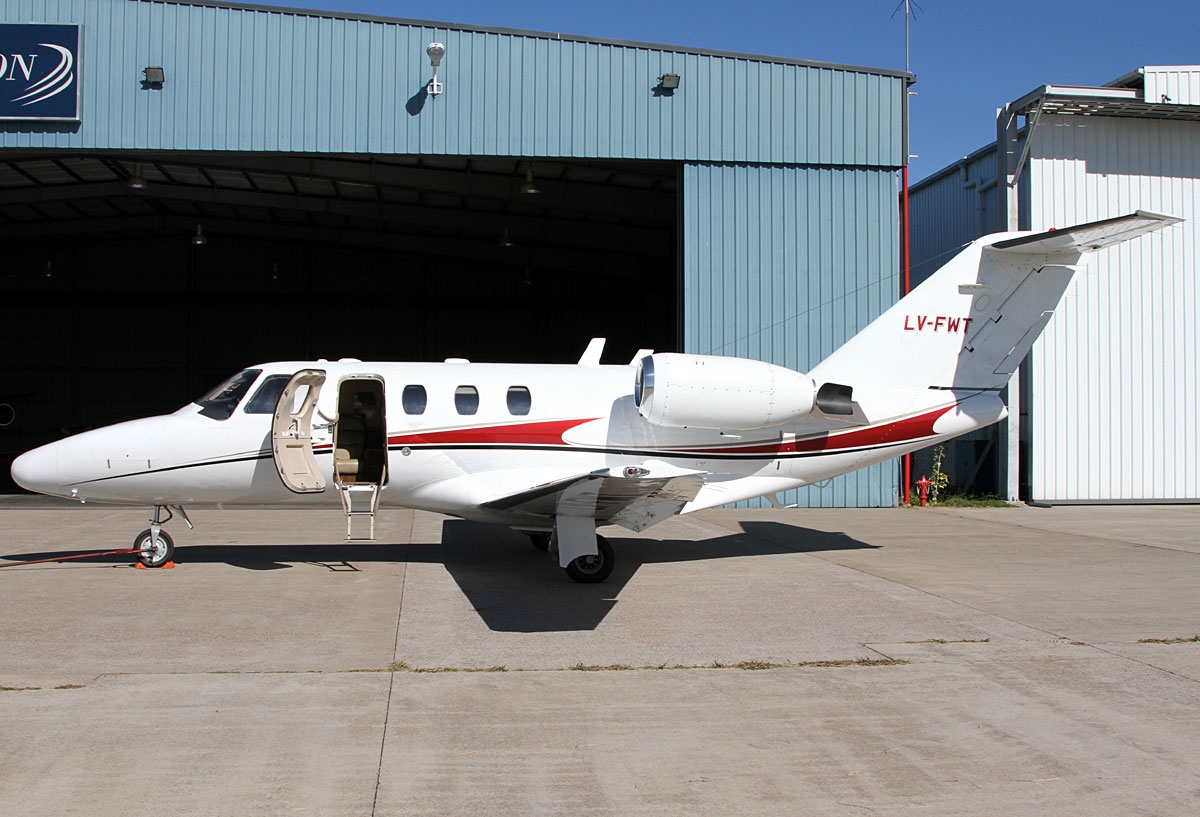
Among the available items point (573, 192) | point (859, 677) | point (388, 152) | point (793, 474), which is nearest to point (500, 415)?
point (793, 474)

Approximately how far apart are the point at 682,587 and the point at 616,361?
2519 cm

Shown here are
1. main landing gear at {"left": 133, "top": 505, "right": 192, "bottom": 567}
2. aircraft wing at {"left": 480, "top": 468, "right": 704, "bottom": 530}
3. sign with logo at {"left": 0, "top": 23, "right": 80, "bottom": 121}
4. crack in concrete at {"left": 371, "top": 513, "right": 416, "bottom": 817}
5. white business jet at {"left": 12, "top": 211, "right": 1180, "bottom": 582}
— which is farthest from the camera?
sign with logo at {"left": 0, "top": 23, "right": 80, "bottom": 121}

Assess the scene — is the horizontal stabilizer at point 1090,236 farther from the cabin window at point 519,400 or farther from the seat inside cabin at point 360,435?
the seat inside cabin at point 360,435

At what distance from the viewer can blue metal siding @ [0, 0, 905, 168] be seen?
1719 centimetres

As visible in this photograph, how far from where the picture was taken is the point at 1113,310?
20.1 meters

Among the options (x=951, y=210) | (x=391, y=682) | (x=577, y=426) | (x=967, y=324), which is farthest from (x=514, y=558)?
(x=951, y=210)

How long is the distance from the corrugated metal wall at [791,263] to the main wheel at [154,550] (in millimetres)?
10639

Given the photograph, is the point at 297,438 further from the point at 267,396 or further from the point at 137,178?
the point at 137,178

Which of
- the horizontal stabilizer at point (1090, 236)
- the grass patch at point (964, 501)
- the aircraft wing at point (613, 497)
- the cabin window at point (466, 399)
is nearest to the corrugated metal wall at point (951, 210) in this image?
the grass patch at point (964, 501)

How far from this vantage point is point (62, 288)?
33.8 metres

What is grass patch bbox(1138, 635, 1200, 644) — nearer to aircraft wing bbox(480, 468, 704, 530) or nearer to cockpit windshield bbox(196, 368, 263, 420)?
aircraft wing bbox(480, 468, 704, 530)

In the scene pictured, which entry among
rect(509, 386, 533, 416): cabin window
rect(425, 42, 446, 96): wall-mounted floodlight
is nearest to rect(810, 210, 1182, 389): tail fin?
rect(509, 386, 533, 416): cabin window

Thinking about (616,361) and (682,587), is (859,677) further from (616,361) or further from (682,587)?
(616,361)

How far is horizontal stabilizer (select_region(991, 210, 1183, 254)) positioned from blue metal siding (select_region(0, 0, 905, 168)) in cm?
745
